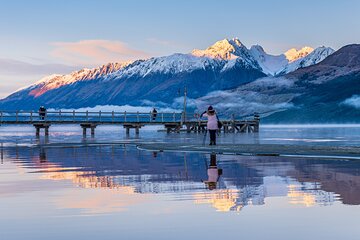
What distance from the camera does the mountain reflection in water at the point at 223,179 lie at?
13398mm

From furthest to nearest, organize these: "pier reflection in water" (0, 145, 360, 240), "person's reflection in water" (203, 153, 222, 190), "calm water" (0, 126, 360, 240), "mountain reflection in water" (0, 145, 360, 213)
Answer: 1. "person's reflection in water" (203, 153, 222, 190)
2. "mountain reflection in water" (0, 145, 360, 213)
3. "pier reflection in water" (0, 145, 360, 240)
4. "calm water" (0, 126, 360, 240)

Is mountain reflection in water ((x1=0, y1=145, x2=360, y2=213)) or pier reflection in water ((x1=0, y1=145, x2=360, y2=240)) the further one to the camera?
mountain reflection in water ((x1=0, y1=145, x2=360, y2=213))

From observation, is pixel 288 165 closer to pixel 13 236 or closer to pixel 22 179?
pixel 22 179

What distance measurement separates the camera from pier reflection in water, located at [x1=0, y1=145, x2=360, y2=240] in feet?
40.3

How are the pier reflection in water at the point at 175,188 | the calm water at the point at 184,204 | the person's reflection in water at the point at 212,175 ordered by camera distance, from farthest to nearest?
the person's reflection in water at the point at 212,175 → the pier reflection in water at the point at 175,188 → the calm water at the point at 184,204

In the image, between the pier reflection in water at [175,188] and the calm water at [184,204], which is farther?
the pier reflection in water at [175,188]

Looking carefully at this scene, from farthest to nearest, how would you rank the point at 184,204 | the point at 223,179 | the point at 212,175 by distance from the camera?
the point at 212,175, the point at 223,179, the point at 184,204

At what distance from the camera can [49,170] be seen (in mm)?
22047

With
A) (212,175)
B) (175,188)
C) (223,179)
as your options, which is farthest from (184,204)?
(212,175)

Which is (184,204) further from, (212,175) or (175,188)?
(212,175)

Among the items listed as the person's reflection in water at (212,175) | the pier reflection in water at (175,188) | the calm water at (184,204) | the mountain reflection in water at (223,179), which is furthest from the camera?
the person's reflection in water at (212,175)

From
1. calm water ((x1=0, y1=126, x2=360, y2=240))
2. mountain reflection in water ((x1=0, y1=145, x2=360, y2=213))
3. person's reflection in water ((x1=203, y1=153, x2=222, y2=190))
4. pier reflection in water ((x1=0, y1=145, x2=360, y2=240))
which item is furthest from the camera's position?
person's reflection in water ((x1=203, y1=153, x2=222, y2=190))

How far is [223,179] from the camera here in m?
17.5

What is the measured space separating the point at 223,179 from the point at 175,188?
7.63 ft
